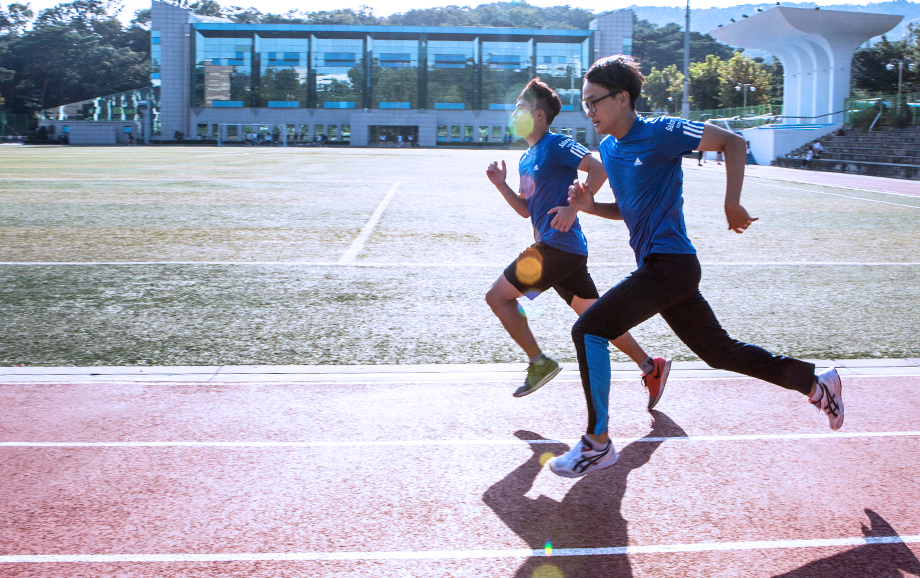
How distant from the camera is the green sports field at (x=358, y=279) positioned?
6.01 m

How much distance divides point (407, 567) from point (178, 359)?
3366 mm

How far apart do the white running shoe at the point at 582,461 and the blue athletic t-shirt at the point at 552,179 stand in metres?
1.32

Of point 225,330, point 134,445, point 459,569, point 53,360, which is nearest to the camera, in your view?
point 459,569

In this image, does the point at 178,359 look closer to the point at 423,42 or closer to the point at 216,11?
the point at 423,42

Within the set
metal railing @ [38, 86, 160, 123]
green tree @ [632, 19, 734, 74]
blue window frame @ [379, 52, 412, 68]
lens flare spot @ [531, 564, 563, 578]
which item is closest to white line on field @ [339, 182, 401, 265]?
lens flare spot @ [531, 564, 563, 578]

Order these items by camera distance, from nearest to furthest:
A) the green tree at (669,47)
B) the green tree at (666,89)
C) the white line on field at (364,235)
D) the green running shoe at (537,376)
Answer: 1. the green running shoe at (537,376)
2. the white line on field at (364,235)
3. the green tree at (666,89)
4. the green tree at (669,47)

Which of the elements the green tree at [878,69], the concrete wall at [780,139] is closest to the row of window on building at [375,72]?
the green tree at [878,69]

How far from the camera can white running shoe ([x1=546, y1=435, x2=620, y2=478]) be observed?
3.54m

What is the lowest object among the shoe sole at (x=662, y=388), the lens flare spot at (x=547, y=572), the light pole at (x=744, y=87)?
the lens flare spot at (x=547, y=572)

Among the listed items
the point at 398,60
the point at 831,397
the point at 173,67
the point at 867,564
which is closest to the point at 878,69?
the point at 398,60

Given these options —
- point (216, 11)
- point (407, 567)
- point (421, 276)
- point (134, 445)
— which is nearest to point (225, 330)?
point (134, 445)

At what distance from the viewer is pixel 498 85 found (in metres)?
86.5

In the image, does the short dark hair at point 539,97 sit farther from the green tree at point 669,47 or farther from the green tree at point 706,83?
the green tree at point 669,47

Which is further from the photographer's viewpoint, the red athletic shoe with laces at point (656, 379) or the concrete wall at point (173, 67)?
the concrete wall at point (173, 67)
